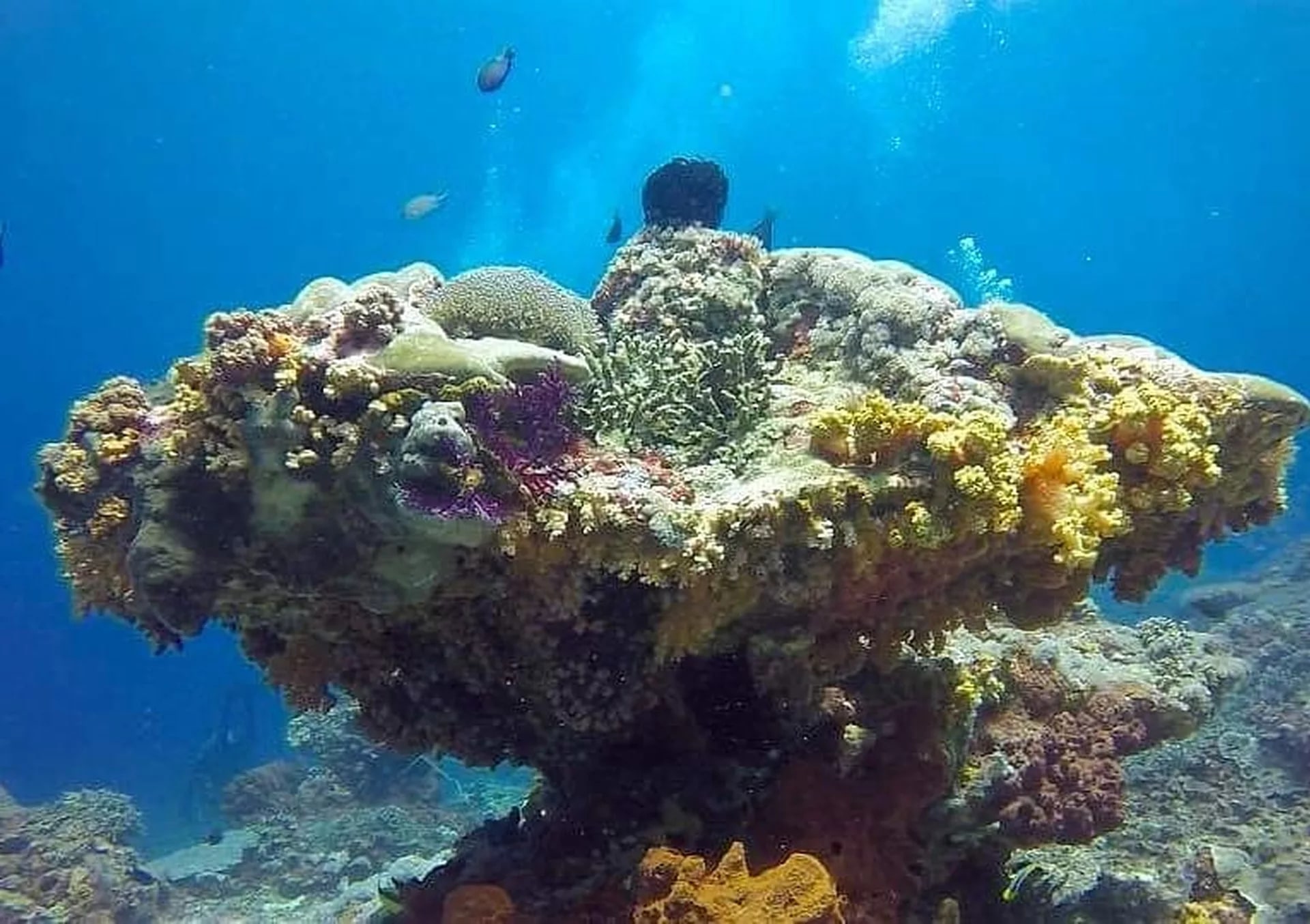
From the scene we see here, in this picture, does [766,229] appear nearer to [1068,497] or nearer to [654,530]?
[1068,497]

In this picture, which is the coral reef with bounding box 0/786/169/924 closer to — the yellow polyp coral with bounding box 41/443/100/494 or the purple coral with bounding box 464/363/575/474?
the yellow polyp coral with bounding box 41/443/100/494

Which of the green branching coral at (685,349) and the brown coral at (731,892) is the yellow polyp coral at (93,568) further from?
the brown coral at (731,892)

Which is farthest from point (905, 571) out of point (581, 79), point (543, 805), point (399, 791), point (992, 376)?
point (581, 79)

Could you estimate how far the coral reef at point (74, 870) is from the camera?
12.4 metres

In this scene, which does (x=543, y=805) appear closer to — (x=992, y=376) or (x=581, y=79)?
(x=992, y=376)

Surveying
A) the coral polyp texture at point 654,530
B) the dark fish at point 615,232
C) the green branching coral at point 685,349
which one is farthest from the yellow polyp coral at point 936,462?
the dark fish at point 615,232

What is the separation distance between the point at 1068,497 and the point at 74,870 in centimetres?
1367

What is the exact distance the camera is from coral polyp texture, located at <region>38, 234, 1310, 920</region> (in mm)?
4207

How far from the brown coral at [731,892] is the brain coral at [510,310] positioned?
2558 mm

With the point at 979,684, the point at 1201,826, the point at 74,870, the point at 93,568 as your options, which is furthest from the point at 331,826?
the point at 979,684

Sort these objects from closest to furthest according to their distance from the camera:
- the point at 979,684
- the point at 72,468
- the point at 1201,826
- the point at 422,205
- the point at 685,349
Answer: the point at 72,468 < the point at 685,349 < the point at 979,684 < the point at 1201,826 < the point at 422,205

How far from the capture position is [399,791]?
16.6 m

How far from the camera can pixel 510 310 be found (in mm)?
5125

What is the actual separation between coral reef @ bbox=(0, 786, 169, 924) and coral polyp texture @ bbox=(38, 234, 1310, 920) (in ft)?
32.6
